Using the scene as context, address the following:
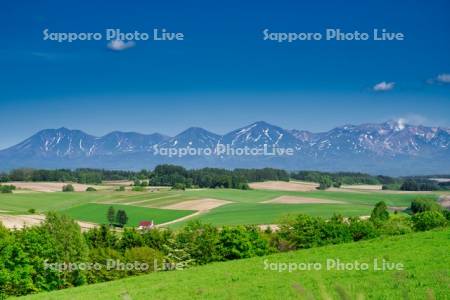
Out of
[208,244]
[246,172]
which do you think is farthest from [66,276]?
[246,172]

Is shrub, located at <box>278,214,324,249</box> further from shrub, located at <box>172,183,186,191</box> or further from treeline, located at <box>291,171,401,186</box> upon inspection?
treeline, located at <box>291,171,401,186</box>

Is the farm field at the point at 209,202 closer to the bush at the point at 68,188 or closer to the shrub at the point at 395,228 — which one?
the bush at the point at 68,188

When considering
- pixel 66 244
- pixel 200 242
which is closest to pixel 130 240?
pixel 200 242

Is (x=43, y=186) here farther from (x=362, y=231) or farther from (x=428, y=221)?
(x=428, y=221)

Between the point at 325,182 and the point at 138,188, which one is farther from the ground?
the point at 325,182

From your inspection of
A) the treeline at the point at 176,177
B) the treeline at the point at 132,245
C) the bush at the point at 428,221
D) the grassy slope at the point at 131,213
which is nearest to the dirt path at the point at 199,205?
the grassy slope at the point at 131,213

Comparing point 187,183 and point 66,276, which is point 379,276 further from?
point 187,183

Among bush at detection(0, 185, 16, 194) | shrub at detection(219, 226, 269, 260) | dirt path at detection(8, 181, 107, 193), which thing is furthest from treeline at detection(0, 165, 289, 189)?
shrub at detection(219, 226, 269, 260)
